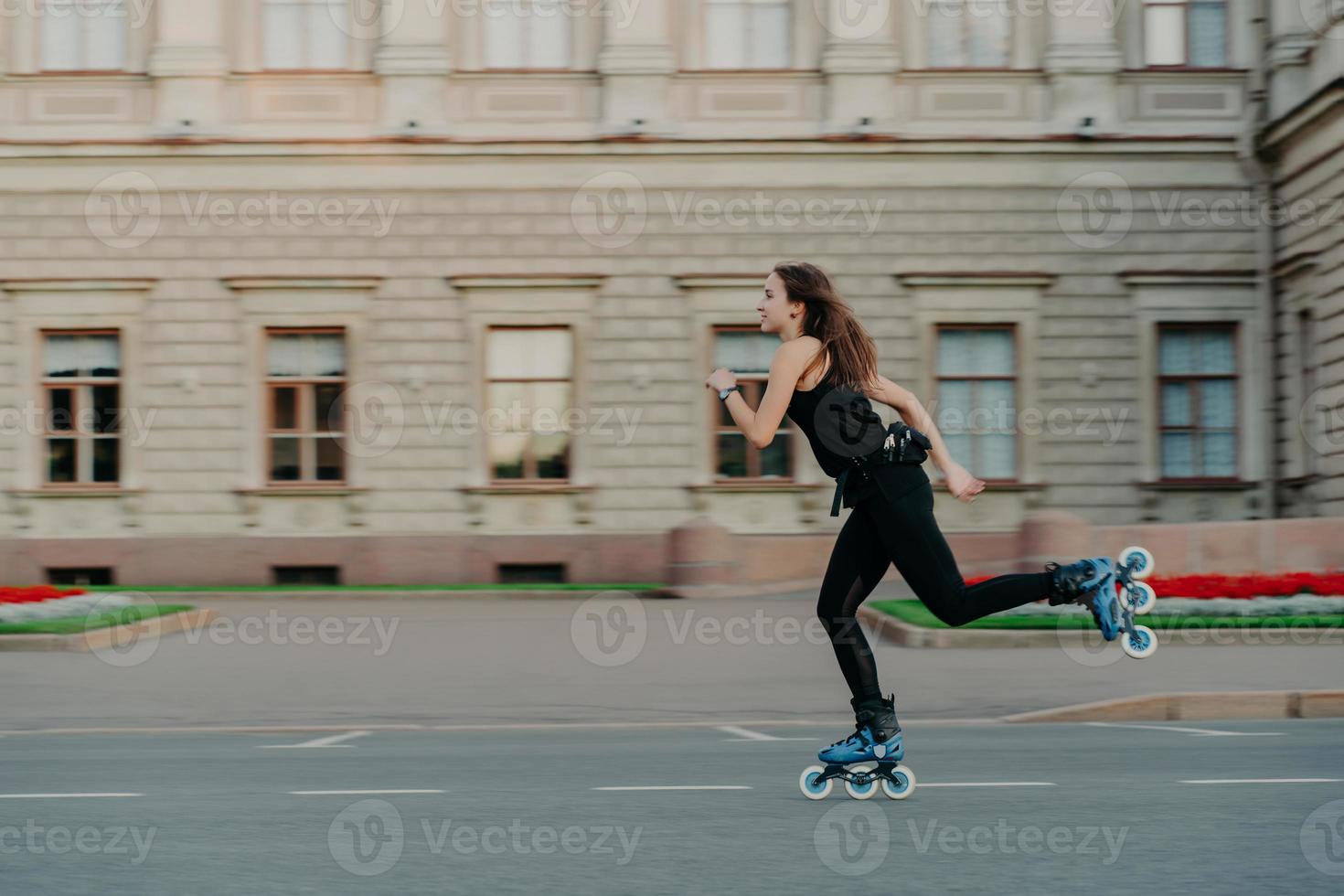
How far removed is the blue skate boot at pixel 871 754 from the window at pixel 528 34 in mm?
19762

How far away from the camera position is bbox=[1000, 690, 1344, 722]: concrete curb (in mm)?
11938

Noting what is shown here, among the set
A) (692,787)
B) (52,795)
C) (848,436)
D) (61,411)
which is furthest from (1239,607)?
(61,411)

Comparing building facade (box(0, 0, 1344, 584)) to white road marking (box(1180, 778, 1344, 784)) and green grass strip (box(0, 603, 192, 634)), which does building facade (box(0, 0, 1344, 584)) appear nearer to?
green grass strip (box(0, 603, 192, 634))

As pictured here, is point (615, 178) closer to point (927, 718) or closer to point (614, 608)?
point (614, 608)

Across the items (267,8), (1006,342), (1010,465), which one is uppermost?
(267,8)

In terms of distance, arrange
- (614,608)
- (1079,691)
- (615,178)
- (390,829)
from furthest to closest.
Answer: (615,178) → (614,608) → (1079,691) → (390,829)

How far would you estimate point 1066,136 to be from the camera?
25.2 meters

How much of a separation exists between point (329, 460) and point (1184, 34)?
1364 cm

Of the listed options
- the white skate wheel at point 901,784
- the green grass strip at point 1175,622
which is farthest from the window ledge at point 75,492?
the white skate wheel at point 901,784

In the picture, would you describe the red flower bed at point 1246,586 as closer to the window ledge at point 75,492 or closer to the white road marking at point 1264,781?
the white road marking at point 1264,781

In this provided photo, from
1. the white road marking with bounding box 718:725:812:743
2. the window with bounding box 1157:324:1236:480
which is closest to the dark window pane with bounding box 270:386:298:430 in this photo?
the window with bounding box 1157:324:1236:480

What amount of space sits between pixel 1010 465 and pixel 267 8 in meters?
12.4

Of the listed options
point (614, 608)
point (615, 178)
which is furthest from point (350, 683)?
point (615, 178)

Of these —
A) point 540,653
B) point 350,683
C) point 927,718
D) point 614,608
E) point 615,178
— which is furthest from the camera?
point 615,178
